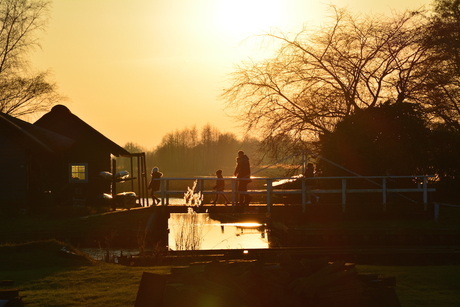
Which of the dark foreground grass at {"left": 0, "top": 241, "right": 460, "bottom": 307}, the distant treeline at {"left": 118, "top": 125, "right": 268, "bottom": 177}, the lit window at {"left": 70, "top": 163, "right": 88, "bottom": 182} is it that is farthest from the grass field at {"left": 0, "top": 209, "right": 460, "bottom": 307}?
the distant treeline at {"left": 118, "top": 125, "right": 268, "bottom": 177}

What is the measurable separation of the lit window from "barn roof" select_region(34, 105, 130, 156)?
1.48 metres

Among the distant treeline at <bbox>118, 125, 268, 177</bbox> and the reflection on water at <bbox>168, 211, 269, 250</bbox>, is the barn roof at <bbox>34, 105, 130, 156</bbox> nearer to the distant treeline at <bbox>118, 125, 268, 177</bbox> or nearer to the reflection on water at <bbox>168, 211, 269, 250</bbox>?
the reflection on water at <bbox>168, 211, 269, 250</bbox>

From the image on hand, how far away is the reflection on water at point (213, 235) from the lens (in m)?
18.2

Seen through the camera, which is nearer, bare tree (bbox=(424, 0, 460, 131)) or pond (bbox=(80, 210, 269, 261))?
pond (bbox=(80, 210, 269, 261))

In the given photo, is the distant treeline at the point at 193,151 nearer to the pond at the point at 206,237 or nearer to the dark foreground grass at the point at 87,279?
the pond at the point at 206,237

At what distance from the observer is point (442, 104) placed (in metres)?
29.1

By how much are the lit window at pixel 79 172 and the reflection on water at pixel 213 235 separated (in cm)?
598

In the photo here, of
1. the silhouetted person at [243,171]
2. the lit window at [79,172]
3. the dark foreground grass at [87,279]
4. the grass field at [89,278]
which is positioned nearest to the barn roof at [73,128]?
the lit window at [79,172]

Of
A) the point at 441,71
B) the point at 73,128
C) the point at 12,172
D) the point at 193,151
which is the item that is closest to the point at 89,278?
the point at 12,172

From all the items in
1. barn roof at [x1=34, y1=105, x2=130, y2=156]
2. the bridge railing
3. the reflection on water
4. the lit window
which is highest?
barn roof at [x1=34, y1=105, x2=130, y2=156]

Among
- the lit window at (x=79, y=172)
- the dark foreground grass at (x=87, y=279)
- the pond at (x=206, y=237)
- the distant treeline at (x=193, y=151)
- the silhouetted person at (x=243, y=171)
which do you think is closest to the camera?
the dark foreground grass at (x=87, y=279)

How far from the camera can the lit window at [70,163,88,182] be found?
35625mm

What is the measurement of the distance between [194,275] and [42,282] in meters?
4.15

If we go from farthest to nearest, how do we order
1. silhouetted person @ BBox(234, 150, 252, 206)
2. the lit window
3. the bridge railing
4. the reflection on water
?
the lit window, silhouetted person @ BBox(234, 150, 252, 206), the bridge railing, the reflection on water
